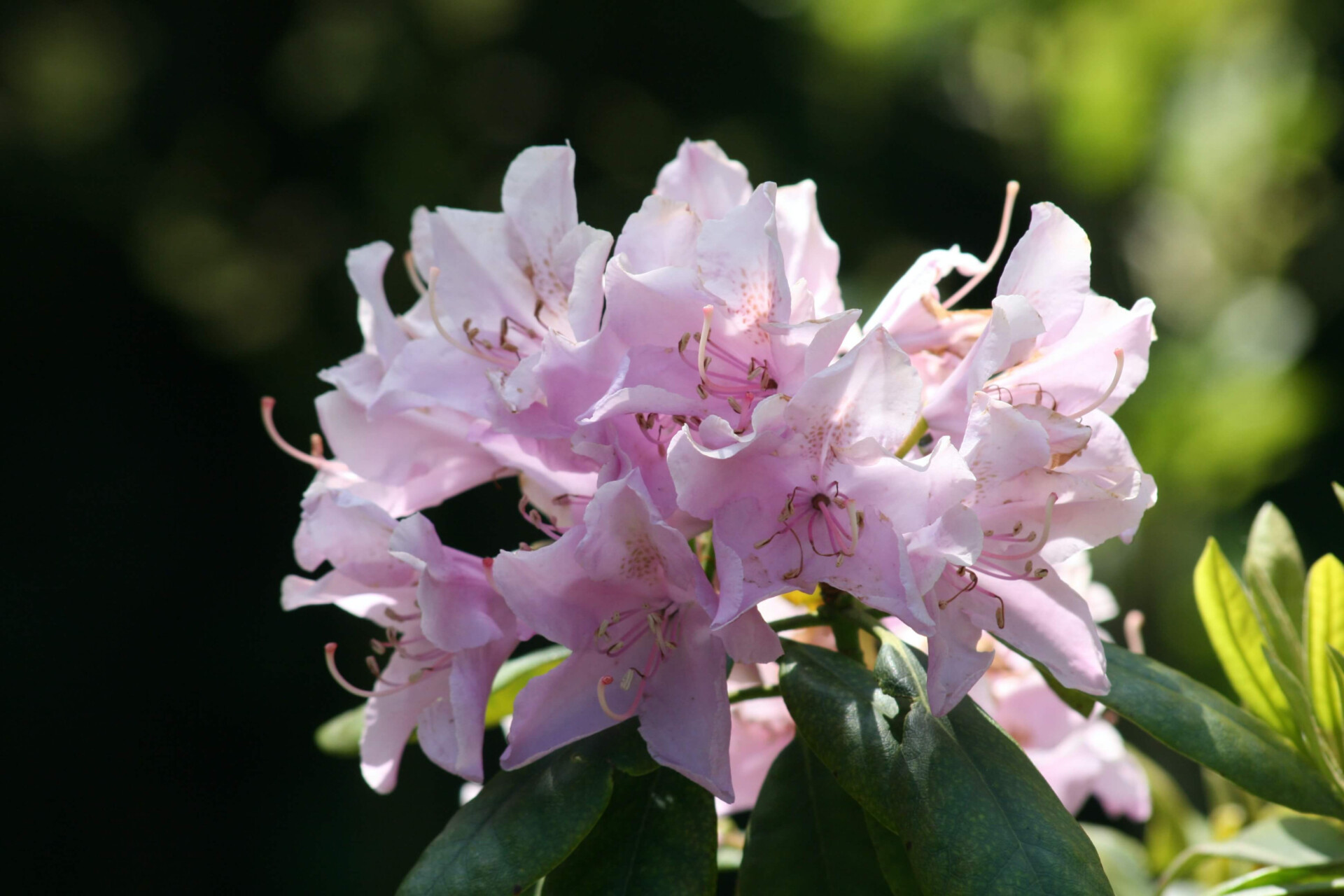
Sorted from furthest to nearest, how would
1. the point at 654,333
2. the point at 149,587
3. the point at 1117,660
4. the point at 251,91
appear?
the point at 251,91, the point at 149,587, the point at 1117,660, the point at 654,333

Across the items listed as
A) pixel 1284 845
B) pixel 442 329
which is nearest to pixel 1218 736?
pixel 1284 845

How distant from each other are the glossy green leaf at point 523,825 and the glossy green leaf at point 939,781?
12cm

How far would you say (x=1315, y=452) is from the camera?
3303mm

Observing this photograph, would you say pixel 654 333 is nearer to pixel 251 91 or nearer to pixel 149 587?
pixel 149 587

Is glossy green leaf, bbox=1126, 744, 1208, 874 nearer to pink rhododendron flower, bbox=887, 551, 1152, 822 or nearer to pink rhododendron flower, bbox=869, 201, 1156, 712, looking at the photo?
pink rhododendron flower, bbox=887, 551, 1152, 822

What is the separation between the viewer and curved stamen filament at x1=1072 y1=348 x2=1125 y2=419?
1.95 ft

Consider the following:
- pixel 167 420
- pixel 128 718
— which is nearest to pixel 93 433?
pixel 167 420

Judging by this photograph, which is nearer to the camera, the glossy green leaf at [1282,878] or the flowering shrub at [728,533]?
the flowering shrub at [728,533]

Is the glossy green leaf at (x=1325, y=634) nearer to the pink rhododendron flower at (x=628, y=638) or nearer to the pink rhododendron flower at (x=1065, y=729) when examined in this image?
the pink rhododendron flower at (x=1065, y=729)

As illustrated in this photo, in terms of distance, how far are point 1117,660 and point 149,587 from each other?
3.84m

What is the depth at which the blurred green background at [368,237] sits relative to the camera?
345 centimetres

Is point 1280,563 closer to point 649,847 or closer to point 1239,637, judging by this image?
point 1239,637

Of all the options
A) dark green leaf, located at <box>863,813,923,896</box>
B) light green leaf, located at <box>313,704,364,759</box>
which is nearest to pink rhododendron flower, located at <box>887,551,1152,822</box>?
dark green leaf, located at <box>863,813,923,896</box>

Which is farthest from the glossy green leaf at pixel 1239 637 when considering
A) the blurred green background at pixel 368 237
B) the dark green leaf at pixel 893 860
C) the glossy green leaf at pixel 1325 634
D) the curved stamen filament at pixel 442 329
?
the blurred green background at pixel 368 237
